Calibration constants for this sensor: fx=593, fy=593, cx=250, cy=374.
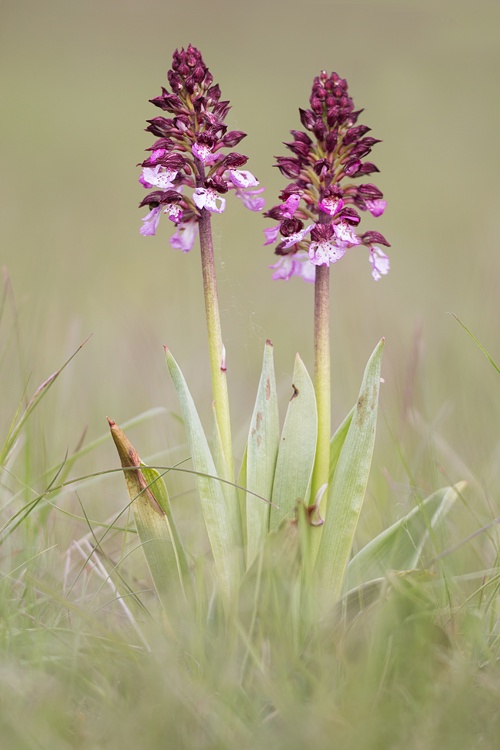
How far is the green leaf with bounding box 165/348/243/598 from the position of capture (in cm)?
190

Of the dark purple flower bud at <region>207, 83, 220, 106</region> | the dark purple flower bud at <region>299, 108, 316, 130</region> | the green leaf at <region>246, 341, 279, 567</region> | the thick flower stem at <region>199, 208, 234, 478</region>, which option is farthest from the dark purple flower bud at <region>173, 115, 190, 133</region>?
the green leaf at <region>246, 341, 279, 567</region>

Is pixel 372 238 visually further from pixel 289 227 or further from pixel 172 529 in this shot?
pixel 172 529

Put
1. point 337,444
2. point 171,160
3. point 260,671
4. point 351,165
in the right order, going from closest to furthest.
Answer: point 260,671 → point 171,160 → point 351,165 → point 337,444

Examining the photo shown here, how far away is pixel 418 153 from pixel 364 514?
931cm

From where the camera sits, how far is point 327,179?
193 cm

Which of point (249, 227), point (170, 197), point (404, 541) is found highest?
point (249, 227)

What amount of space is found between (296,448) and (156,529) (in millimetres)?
515

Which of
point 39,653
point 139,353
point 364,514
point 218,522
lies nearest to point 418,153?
point 139,353

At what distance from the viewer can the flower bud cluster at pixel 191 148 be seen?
72.2 inches

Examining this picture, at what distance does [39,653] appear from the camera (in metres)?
1.46

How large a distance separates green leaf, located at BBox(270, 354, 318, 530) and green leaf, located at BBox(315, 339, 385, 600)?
0.36 ft

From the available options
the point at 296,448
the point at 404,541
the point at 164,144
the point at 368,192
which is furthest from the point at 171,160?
the point at 404,541

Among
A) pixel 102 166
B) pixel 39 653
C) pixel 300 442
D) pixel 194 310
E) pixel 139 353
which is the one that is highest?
pixel 102 166

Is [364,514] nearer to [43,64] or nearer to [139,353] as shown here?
[139,353]
